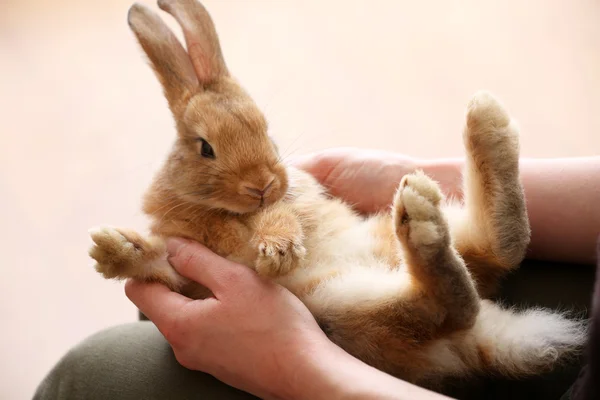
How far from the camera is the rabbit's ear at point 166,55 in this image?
4.48 ft

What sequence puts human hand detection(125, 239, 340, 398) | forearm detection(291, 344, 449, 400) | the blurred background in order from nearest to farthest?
forearm detection(291, 344, 449, 400)
human hand detection(125, 239, 340, 398)
the blurred background

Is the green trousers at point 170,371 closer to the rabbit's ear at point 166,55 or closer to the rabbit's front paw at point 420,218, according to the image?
the rabbit's front paw at point 420,218

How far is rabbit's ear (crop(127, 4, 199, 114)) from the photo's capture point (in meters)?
1.37

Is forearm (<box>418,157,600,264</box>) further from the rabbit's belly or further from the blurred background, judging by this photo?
the blurred background

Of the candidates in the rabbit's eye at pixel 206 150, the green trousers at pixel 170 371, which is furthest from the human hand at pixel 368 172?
the rabbit's eye at pixel 206 150

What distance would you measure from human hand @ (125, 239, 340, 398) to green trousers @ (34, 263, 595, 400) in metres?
0.06

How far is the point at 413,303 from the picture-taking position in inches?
43.3

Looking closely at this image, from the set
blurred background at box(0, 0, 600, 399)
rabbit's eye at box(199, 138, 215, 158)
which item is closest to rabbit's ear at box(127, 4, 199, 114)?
rabbit's eye at box(199, 138, 215, 158)

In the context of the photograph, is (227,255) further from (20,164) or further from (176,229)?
(20,164)

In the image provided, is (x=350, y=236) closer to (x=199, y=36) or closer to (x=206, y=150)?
(x=206, y=150)

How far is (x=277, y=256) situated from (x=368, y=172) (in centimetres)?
67

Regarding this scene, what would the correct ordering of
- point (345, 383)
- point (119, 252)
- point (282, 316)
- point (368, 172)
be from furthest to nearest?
point (368, 172)
point (119, 252)
point (282, 316)
point (345, 383)

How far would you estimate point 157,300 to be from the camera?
4.01ft

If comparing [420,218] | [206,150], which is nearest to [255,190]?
[206,150]
